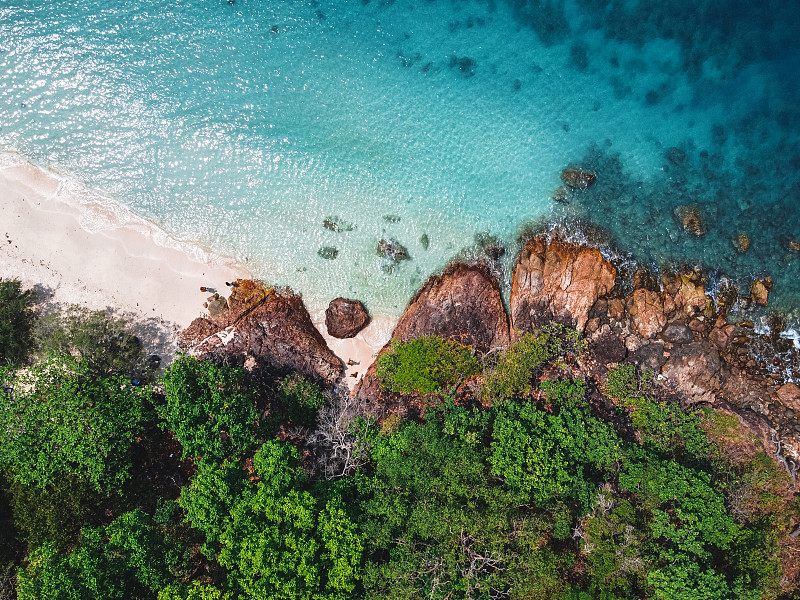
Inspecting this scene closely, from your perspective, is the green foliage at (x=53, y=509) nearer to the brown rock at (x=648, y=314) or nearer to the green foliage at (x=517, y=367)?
the green foliage at (x=517, y=367)

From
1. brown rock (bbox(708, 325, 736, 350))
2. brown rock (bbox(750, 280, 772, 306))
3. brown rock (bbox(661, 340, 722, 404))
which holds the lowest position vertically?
brown rock (bbox(661, 340, 722, 404))

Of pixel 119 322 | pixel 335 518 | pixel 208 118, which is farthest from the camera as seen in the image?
pixel 208 118

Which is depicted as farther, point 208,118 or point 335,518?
point 208,118

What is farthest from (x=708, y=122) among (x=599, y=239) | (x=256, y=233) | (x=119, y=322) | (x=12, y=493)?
(x=12, y=493)

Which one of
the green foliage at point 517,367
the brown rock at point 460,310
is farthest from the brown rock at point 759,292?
the brown rock at point 460,310

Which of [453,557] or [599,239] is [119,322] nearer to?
[453,557]

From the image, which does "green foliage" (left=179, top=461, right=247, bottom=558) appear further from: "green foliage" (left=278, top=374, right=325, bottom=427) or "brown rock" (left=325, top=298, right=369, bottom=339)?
"brown rock" (left=325, top=298, right=369, bottom=339)

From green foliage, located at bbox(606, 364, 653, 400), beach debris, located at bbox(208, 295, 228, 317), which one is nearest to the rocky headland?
beach debris, located at bbox(208, 295, 228, 317)
